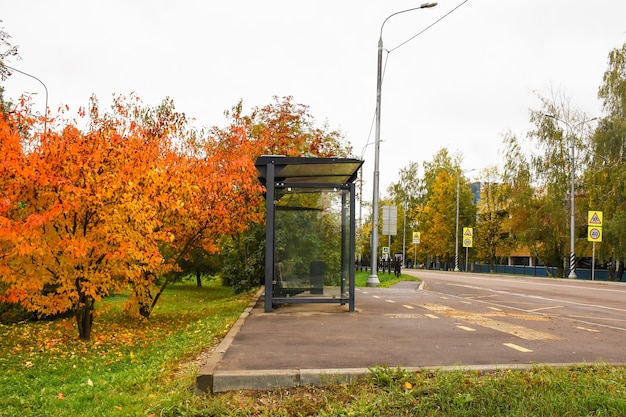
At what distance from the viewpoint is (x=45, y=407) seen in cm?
565

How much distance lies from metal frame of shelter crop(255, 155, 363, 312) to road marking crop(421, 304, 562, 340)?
1.89 metres

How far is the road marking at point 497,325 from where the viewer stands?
762 centimetres

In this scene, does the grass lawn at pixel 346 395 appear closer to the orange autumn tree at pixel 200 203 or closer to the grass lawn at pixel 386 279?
the orange autumn tree at pixel 200 203

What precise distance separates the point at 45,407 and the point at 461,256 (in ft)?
221

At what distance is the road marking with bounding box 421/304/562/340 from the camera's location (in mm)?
7616

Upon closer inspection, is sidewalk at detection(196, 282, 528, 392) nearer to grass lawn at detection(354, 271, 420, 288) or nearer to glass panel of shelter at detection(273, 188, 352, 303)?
glass panel of shelter at detection(273, 188, 352, 303)

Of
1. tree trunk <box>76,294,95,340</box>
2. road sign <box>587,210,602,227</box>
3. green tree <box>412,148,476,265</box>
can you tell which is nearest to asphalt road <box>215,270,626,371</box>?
tree trunk <box>76,294,95,340</box>

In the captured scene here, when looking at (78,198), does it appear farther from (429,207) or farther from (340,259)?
(429,207)

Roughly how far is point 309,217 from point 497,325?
391 cm

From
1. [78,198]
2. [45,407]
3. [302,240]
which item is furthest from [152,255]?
[45,407]

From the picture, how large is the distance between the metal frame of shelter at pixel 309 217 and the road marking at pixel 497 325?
74.6 inches

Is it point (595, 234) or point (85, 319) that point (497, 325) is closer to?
point (85, 319)

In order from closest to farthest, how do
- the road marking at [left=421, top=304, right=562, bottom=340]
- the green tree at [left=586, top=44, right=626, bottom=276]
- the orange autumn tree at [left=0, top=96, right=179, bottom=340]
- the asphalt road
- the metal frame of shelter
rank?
1. the asphalt road
2. the road marking at [left=421, top=304, right=562, bottom=340]
3. the orange autumn tree at [left=0, top=96, right=179, bottom=340]
4. the metal frame of shelter
5. the green tree at [left=586, top=44, right=626, bottom=276]

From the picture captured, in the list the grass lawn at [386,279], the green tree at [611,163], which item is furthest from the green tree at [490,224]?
the grass lawn at [386,279]
